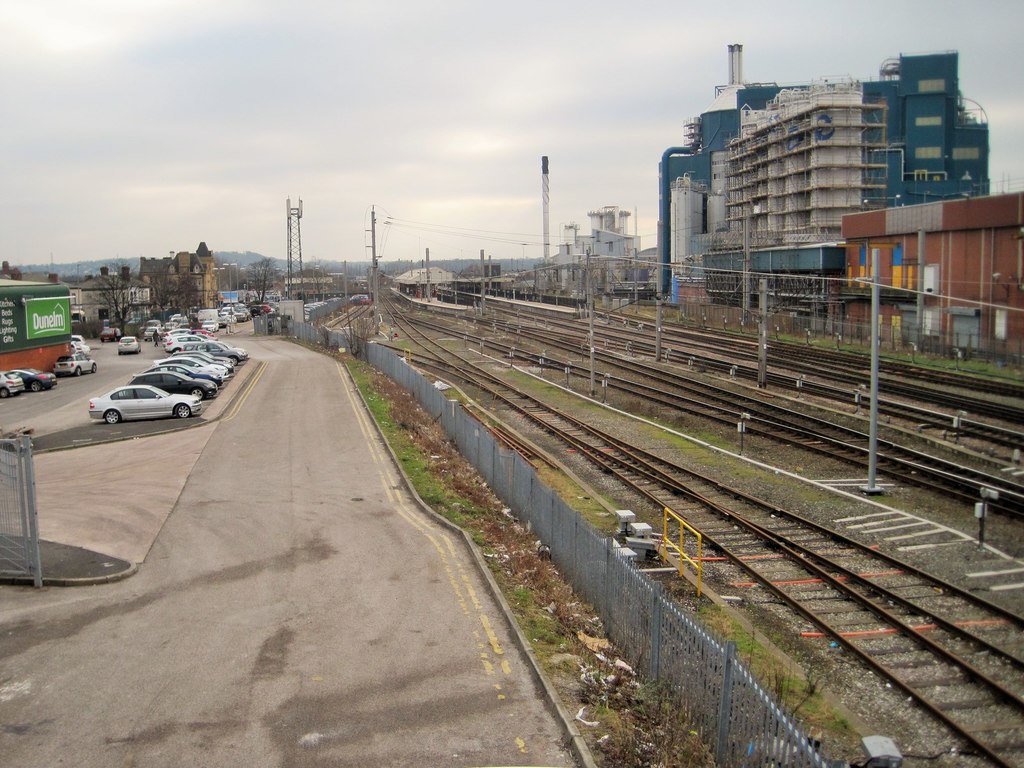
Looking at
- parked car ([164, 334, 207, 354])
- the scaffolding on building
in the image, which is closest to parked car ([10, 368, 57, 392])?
parked car ([164, 334, 207, 354])

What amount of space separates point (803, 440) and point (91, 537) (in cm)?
1866

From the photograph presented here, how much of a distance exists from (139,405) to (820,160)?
5253 cm

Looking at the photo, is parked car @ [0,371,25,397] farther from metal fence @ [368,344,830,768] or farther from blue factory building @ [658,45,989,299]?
blue factory building @ [658,45,989,299]

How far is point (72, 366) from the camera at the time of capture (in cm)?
4634

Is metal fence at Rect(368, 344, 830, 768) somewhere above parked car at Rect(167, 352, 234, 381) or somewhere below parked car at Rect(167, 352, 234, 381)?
below

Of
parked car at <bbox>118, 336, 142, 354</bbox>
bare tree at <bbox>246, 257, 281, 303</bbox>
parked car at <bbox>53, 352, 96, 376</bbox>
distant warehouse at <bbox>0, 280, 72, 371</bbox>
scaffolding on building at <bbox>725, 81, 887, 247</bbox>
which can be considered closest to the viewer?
distant warehouse at <bbox>0, 280, 72, 371</bbox>

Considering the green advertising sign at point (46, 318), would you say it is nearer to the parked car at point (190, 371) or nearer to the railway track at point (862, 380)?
the parked car at point (190, 371)

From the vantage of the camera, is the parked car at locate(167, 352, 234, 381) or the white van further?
the white van

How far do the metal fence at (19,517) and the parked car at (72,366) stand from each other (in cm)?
3749

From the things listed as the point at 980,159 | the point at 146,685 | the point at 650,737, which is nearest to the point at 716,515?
the point at 650,737

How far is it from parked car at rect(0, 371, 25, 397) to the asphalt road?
23.1 metres

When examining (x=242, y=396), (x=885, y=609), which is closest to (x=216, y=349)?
(x=242, y=396)

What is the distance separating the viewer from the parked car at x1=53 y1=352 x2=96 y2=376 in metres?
46.2

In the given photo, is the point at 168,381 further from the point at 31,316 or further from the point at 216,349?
the point at 216,349
